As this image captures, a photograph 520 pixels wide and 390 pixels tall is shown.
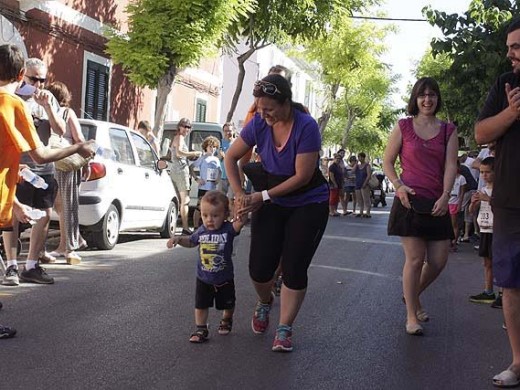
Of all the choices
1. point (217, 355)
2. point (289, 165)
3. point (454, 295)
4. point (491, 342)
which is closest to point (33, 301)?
point (217, 355)

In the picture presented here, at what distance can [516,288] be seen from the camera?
473 cm

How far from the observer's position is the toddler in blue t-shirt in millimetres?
5598

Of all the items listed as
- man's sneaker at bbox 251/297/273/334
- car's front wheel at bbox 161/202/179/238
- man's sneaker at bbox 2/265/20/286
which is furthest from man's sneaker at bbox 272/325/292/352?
car's front wheel at bbox 161/202/179/238

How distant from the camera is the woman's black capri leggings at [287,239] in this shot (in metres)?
5.39

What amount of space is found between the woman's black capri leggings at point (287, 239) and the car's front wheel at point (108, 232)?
4901mm

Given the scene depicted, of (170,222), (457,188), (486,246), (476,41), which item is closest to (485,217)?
(486,246)

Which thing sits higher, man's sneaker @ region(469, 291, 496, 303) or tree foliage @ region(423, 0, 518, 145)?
tree foliage @ region(423, 0, 518, 145)

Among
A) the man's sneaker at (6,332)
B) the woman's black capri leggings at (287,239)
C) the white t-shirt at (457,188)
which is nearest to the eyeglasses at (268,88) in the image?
the woman's black capri leggings at (287,239)

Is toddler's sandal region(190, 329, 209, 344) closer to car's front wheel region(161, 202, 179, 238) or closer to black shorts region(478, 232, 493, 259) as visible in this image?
black shorts region(478, 232, 493, 259)

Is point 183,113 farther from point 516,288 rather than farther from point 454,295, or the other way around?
point 516,288

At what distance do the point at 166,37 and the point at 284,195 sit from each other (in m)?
12.8

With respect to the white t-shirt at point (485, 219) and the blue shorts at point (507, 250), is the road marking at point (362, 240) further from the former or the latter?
the blue shorts at point (507, 250)

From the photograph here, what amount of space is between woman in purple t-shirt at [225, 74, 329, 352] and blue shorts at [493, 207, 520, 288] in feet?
3.88

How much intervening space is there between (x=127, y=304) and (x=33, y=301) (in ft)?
2.43
